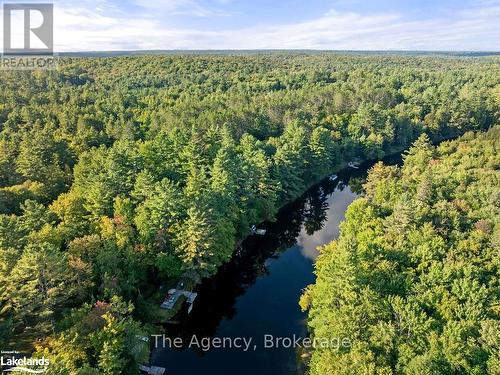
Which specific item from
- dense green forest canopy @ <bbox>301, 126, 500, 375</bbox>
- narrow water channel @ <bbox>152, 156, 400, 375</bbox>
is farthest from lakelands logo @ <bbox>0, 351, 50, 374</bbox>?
dense green forest canopy @ <bbox>301, 126, 500, 375</bbox>

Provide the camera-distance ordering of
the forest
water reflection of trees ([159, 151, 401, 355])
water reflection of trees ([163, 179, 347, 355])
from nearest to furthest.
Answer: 1. the forest
2. water reflection of trees ([163, 179, 347, 355])
3. water reflection of trees ([159, 151, 401, 355])

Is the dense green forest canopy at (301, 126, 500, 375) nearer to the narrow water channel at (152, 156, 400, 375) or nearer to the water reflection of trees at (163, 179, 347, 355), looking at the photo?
the narrow water channel at (152, 156, 400, 375)

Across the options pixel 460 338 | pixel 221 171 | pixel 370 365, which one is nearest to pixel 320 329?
pixel 370 365

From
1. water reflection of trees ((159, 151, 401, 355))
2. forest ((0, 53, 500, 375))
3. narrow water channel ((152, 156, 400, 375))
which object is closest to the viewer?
forest ((0, 53, 500, 375))

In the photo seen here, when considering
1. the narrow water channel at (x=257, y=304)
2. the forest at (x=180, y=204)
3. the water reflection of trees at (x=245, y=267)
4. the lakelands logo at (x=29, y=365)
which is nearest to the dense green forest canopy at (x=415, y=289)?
the forest at (x=180, y=204)

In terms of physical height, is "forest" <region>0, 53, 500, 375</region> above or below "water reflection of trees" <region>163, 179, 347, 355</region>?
above
